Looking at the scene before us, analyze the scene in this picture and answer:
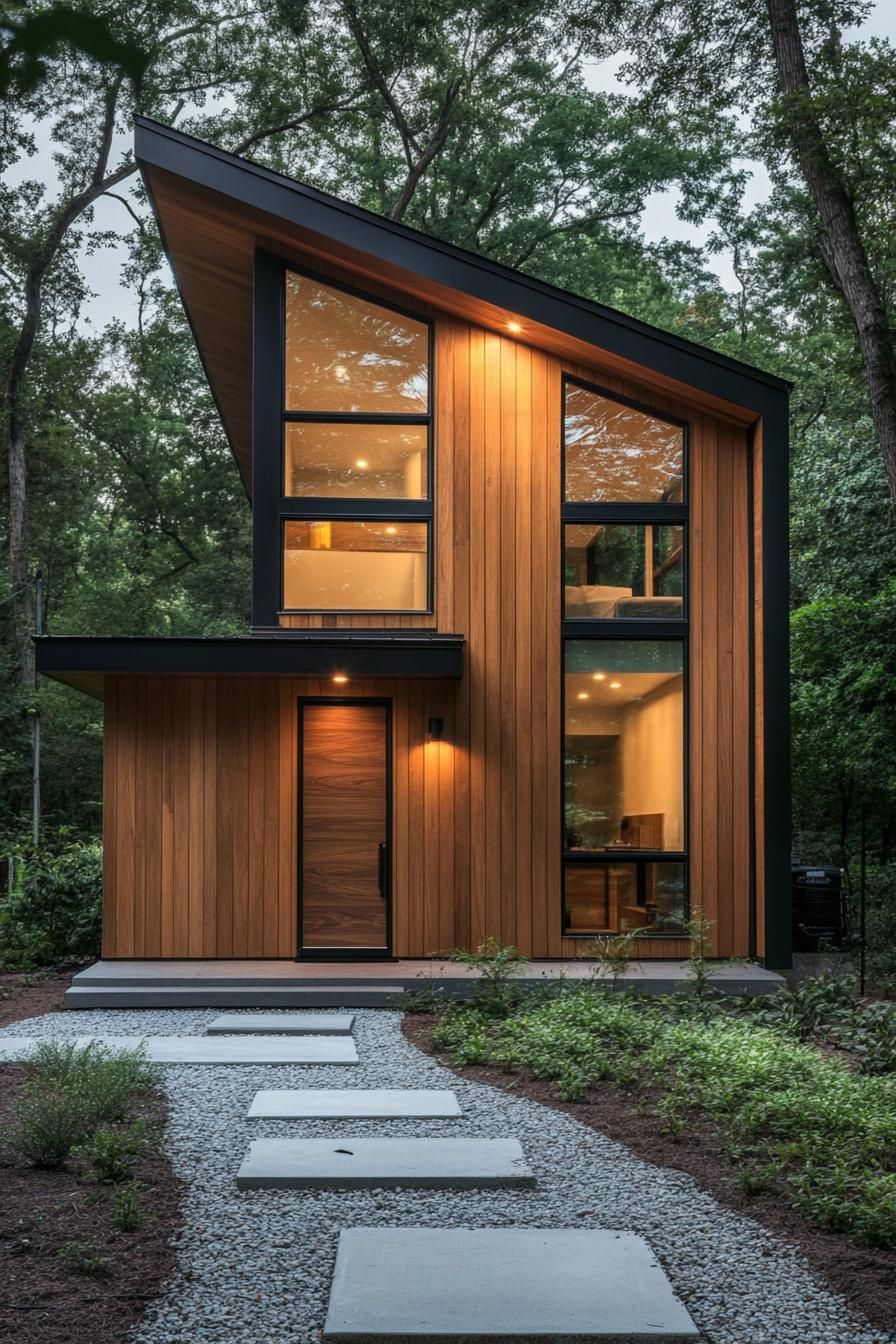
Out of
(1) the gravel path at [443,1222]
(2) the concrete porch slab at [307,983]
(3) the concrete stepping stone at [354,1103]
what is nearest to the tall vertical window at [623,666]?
(2) the concrete porch slab at [307,983]

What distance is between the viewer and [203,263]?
35.3 ft

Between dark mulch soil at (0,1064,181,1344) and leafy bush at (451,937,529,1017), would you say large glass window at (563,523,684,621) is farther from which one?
dark mulch soil at (0,1064,181,1344)

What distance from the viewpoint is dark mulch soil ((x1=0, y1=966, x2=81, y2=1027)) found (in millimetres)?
8617

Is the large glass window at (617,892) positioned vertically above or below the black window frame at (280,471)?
below

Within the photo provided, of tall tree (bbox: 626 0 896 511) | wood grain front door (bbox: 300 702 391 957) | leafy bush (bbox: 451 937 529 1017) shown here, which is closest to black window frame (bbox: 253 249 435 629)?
wood grain front door (bbox: 300 702 391 957)

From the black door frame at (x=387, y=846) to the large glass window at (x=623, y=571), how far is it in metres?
1.72

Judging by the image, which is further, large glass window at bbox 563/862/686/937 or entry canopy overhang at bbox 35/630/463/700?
large glass window at bbox 563/862/686/937

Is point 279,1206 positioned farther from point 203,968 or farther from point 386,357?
point 386,357

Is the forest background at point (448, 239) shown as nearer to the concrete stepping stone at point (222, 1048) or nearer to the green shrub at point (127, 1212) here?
the concrete stepping stone at point (222, 1048)

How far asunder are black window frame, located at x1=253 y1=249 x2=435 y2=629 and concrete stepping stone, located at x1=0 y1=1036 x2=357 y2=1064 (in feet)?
11.1

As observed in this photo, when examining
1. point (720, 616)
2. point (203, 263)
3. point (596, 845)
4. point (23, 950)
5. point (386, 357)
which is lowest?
point (23, 950)

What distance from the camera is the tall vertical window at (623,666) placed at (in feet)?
31.2

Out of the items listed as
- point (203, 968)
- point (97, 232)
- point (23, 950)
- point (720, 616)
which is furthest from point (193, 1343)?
point (97, 232)

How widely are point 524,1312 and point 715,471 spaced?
7.60 m
